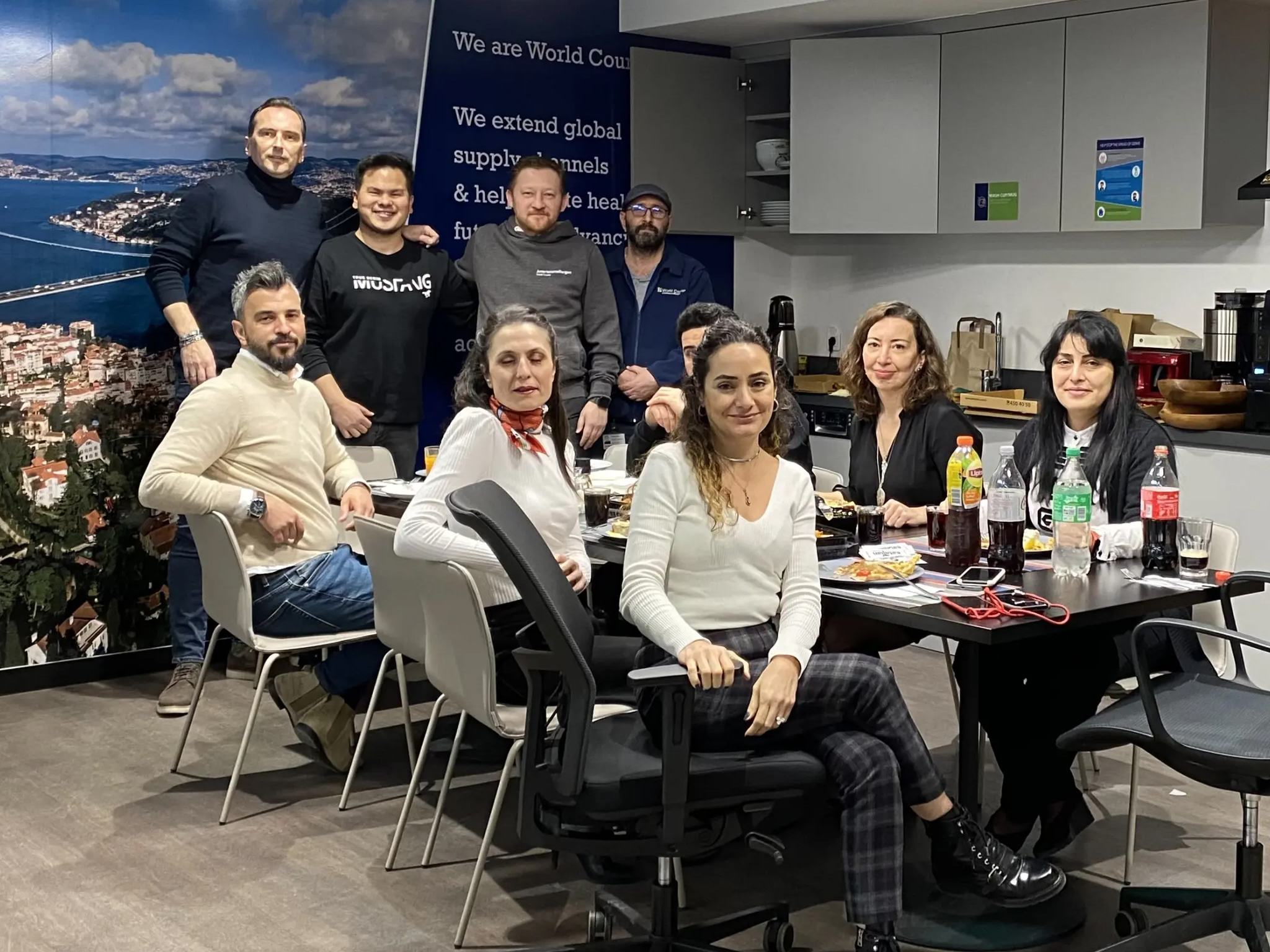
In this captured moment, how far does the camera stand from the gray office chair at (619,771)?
8.83 feet

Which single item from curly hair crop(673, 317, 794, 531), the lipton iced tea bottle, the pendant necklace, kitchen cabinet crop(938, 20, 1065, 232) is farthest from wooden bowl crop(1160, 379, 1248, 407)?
the pendant necklace

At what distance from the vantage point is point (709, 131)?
22.9 ft

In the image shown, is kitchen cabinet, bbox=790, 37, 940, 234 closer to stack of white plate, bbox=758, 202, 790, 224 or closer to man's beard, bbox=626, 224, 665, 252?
stack of white plate, bbox=758, 202, 790, 224

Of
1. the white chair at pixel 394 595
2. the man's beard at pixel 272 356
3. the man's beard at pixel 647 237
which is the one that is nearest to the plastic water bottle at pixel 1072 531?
the white chair at pixel 394 595

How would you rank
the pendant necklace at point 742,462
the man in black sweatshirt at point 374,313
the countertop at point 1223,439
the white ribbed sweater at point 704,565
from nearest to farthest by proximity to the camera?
the white ribbed sweater at point 704,565 < the pendant necklace at point 742,462 < the countertop at point 1223,439 < the man in black sweatshirt at point 374,313

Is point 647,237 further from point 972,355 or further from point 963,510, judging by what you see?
point 963,510

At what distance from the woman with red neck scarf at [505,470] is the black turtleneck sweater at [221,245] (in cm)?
210

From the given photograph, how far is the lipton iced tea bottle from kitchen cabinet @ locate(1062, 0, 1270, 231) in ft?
8.14

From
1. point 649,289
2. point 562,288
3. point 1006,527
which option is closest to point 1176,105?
point 649,289

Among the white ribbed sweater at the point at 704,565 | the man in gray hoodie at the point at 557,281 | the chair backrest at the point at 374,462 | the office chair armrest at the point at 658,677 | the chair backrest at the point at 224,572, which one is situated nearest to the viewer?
the office chair armrest at the point at 658,677

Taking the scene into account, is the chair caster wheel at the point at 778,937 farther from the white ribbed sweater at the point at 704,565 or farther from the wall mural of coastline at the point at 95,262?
the wall mural of coastline at the point at 95,262

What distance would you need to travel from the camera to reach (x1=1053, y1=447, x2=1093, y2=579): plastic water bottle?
3.33 metres

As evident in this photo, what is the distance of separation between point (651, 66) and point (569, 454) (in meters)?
3.43

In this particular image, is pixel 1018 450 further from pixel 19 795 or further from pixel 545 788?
pixel 19 795
